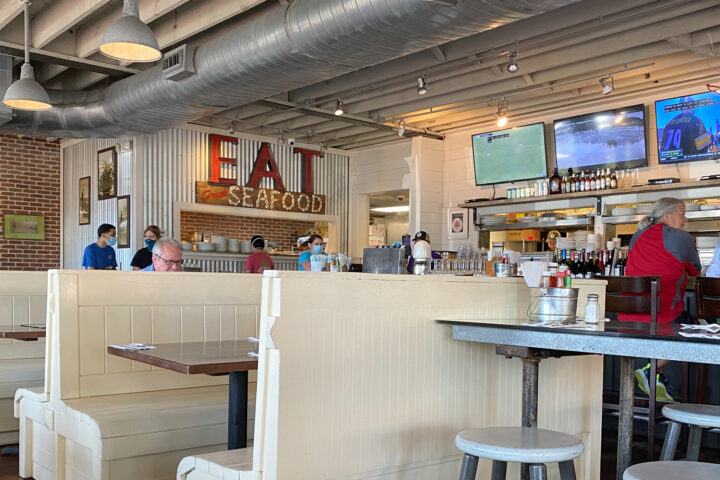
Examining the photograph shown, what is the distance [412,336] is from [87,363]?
6.64 feet

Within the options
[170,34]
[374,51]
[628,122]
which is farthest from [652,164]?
[170,34]

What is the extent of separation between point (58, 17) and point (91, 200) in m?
4.61

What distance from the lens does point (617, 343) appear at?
2.09 m

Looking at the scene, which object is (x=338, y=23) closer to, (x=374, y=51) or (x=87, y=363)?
(x=374, y=51)

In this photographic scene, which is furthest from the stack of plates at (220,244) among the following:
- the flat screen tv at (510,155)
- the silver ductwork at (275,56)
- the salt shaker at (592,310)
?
the salt shaker at (592,310)

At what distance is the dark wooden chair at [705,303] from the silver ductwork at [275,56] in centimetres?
187

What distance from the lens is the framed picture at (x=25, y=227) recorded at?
1039cm

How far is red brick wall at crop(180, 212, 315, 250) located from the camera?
11.2 meters

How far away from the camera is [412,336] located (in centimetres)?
263

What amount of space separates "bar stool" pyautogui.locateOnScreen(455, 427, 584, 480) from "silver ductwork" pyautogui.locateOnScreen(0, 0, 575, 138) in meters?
2.86

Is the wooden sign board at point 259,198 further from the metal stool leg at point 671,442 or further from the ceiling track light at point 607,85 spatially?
the metal stool leg at point 671,442

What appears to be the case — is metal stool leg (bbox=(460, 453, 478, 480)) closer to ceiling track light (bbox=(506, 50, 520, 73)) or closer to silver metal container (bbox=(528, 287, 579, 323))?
silver metal container (bbox=(528, 287, 579, 323))

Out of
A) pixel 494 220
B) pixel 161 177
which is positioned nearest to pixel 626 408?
pixel 494 220

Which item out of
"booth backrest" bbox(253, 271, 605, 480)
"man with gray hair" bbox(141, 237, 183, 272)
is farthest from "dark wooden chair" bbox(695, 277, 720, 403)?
"man with gray hair" bbox(141, 237, 183, 272)
